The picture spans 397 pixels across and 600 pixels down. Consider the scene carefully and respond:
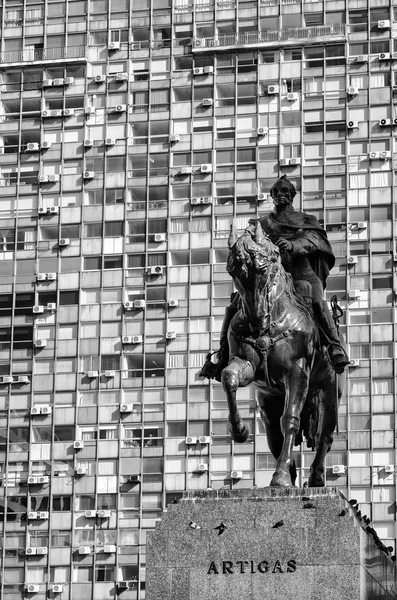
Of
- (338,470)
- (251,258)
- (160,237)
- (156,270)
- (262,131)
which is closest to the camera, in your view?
(251,258)

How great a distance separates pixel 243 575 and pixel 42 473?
166 ft

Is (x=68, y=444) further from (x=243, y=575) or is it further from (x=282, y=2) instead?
(x=243, y=575)

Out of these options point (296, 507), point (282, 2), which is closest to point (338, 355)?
point (296, 507)

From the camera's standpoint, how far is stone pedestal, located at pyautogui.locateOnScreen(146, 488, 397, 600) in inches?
1002

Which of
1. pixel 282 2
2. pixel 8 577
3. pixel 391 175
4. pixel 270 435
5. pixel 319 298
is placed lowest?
pixel 8 577

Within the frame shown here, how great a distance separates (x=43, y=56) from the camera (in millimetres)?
81250

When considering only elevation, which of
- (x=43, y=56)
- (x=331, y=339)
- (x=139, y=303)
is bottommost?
(x=331, y=339)

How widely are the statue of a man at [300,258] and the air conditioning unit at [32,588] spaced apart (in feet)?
150

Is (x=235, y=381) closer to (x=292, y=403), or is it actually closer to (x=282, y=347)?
(x=282, y=347)

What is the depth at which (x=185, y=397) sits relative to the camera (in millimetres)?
74625

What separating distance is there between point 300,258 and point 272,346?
257 cm

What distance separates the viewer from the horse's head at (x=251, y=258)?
26484 millimetres

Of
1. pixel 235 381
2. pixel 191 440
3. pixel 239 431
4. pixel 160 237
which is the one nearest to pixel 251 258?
pixel 235 381

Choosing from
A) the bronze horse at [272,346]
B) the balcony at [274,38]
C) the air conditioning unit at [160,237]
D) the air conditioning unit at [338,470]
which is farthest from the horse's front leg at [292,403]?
the balcony at [274,38]
